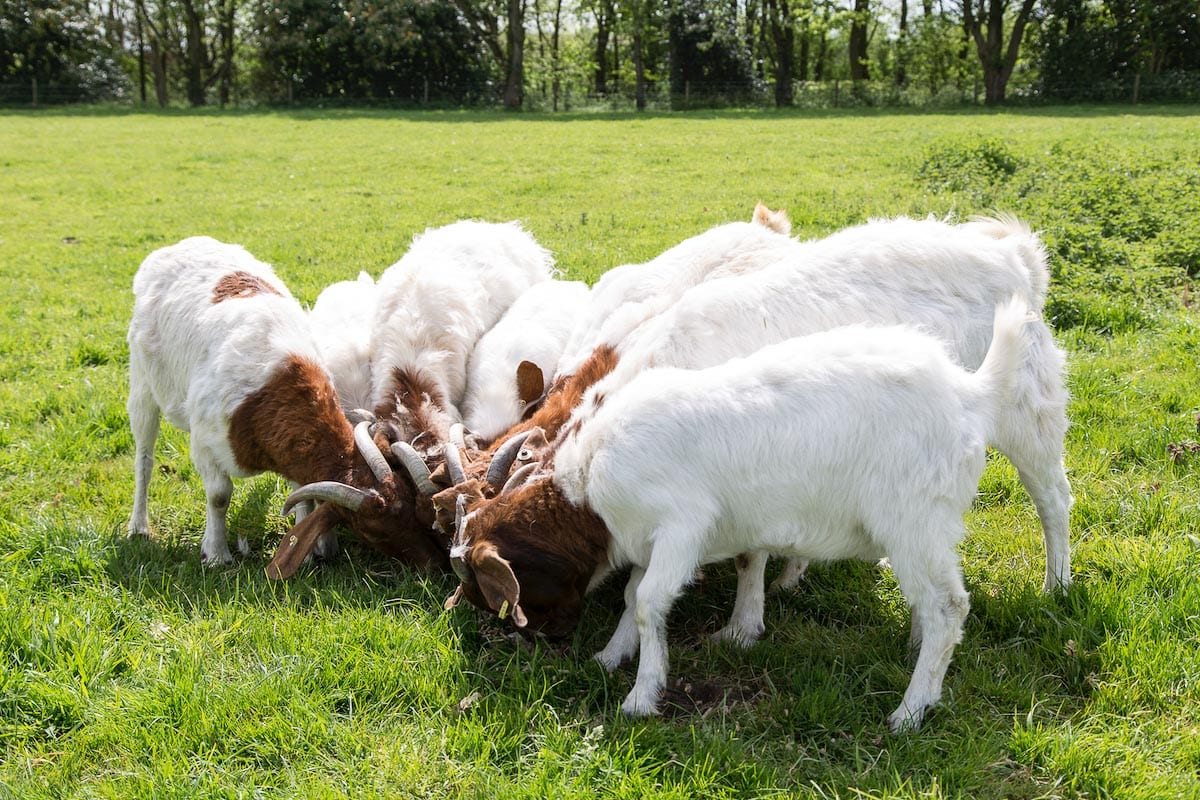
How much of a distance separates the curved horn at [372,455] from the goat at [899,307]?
0.72 metres

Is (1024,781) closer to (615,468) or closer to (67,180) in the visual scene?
(615,468)

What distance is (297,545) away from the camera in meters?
4.66

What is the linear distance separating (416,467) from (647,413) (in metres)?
1.41

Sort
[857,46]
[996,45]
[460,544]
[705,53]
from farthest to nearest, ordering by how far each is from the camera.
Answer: [857,46], [705,53], [996,45], [460,544]

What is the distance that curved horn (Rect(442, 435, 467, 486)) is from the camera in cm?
471

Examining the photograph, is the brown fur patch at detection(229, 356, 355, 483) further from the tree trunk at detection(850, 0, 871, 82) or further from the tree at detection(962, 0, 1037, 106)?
the tree trunk at detection(850, 0, 871, 82)

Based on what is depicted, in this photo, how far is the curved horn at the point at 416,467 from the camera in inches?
190

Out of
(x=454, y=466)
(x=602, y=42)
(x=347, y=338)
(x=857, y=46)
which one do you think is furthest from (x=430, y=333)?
(x=602, y=42)

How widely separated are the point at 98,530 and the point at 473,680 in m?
2.71

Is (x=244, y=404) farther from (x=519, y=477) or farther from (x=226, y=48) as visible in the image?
(x=226, y=48)

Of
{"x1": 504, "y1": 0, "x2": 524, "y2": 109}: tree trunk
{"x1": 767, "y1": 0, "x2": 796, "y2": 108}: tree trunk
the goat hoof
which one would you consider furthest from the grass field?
{"x1": 767, "y1": 0, "x2": 796, "y2": 108}: tree trunk

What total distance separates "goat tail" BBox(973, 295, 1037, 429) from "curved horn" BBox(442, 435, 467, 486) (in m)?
2.32

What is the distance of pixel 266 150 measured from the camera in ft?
70.5

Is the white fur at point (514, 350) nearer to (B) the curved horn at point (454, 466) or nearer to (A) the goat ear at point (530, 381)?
(A) the goat ear at point (530, 381)
